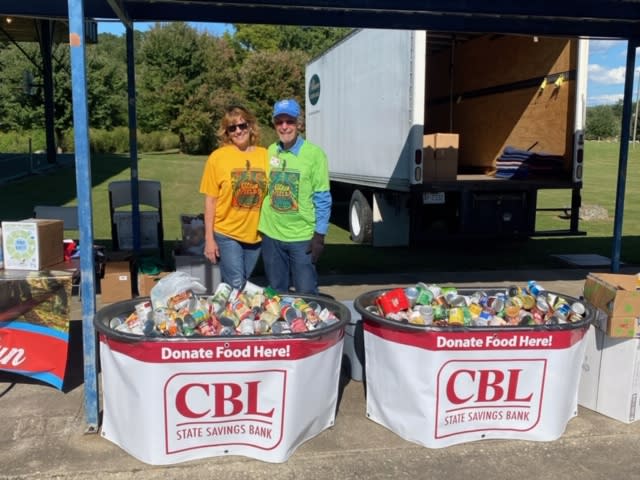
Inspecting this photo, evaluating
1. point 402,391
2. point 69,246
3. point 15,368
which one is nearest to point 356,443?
point 402,391

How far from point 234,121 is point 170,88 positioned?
38981 millimetres

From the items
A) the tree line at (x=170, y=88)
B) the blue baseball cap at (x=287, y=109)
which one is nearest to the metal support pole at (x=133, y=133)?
the blue baseball cap at (x=287, y=109)

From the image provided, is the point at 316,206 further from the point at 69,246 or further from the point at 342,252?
the point at 342,252

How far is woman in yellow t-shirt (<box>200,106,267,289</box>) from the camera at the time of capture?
13.1 feet

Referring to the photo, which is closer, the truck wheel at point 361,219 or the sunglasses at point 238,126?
the sunglasses at point 238,126

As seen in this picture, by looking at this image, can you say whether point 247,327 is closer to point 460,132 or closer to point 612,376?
point 612,376

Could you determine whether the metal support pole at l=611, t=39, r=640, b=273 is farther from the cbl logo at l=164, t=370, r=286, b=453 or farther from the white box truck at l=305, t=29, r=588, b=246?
the cbl logo at l=164, t=370, r=286, b=453

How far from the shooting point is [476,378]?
11.1 ft

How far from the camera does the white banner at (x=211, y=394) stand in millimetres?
3104

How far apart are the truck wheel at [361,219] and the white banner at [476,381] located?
20.8ft

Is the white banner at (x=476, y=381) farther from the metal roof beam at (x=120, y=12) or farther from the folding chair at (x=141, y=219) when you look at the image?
the folding chair at (x=141, y=219)

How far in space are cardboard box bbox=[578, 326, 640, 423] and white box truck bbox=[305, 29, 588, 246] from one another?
4062 mm

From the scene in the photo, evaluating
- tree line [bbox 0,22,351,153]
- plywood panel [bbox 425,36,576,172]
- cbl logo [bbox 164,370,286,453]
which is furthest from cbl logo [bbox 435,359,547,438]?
tree line [bbox 0,22,351,153]

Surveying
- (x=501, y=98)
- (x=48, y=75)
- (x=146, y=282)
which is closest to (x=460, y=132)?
(x=501, y=98)
